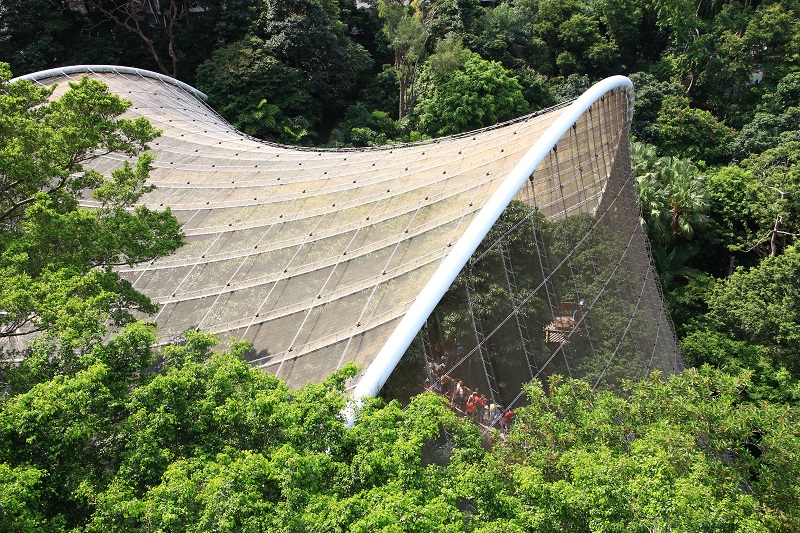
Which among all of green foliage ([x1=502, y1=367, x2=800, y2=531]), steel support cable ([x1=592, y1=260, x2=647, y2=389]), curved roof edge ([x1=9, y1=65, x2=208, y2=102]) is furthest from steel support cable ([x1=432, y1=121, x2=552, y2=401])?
curved roof edge ([x1=9, y1=65, x2=208, y2=102])

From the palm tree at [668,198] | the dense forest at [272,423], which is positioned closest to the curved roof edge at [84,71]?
the dense forest at [272,423]

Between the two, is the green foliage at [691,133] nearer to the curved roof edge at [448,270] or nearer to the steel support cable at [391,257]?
the curved roof edge at [448,270]

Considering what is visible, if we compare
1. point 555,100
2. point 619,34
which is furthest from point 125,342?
point 619,34

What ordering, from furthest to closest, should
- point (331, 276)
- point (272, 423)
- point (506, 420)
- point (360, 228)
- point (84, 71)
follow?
point (84, 71) < point (360, 228) < point (331, 276) < point (506, 420) < point (272, 423)

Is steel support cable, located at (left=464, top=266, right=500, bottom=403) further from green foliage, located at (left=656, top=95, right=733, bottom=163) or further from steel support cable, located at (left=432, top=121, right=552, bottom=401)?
green foliage, located at (left=656, top=95, right=733, bottom=163)

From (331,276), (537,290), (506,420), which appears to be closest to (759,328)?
(537,290)

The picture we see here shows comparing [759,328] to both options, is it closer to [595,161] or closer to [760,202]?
[760,202]

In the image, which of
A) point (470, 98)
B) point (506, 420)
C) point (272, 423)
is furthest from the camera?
point (470, 98)
